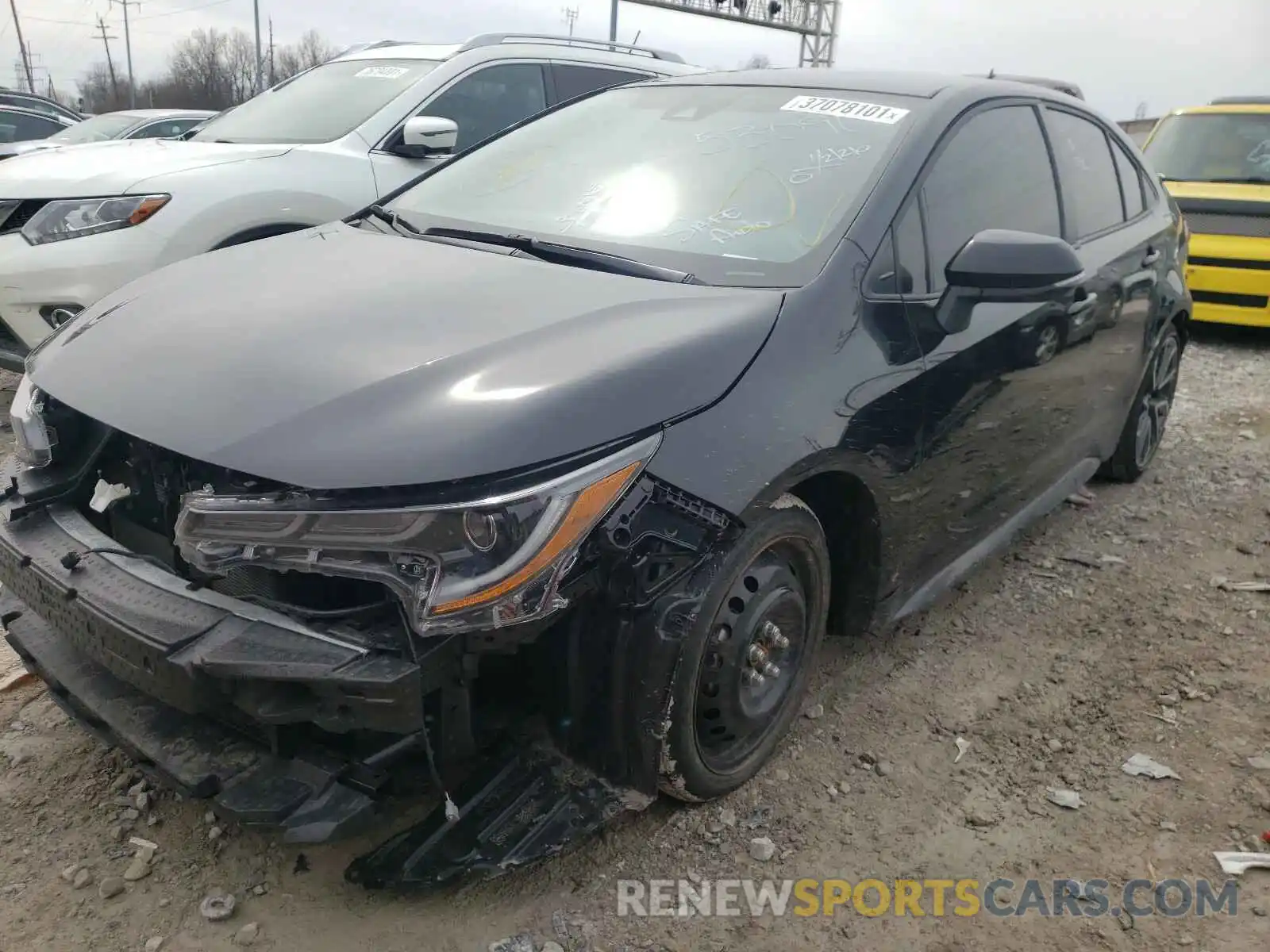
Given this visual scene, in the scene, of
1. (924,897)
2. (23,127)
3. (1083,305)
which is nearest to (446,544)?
(924,897)

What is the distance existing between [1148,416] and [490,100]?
12.7 feet

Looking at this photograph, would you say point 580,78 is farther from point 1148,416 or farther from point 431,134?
point 1148,416

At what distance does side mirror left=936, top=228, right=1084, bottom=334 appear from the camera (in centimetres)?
246

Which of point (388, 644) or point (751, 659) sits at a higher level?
point (388, 644)

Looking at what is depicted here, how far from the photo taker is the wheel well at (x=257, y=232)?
4434mm

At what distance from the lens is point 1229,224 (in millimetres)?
7367

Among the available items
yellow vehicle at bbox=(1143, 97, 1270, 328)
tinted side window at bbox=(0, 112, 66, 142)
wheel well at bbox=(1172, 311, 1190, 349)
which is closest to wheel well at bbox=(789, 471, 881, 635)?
wheel well at bbox=(1172, 311, 1190, 349)

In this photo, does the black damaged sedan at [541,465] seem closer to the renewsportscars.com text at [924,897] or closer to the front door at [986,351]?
the front door at [986,351]

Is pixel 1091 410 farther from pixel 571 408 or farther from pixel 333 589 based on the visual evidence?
pixel 333 589

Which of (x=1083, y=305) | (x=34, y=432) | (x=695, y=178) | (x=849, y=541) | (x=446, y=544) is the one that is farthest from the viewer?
(x=1083, y=305)


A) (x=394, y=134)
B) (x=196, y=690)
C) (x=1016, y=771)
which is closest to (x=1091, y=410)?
(x=1016, y=771)

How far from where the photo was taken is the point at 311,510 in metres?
1.68

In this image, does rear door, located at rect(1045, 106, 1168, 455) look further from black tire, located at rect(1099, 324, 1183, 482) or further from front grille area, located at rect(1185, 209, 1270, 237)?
front grille area, located at rect(1185, 209, 1270, 237)

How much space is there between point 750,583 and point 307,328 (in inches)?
43.3
